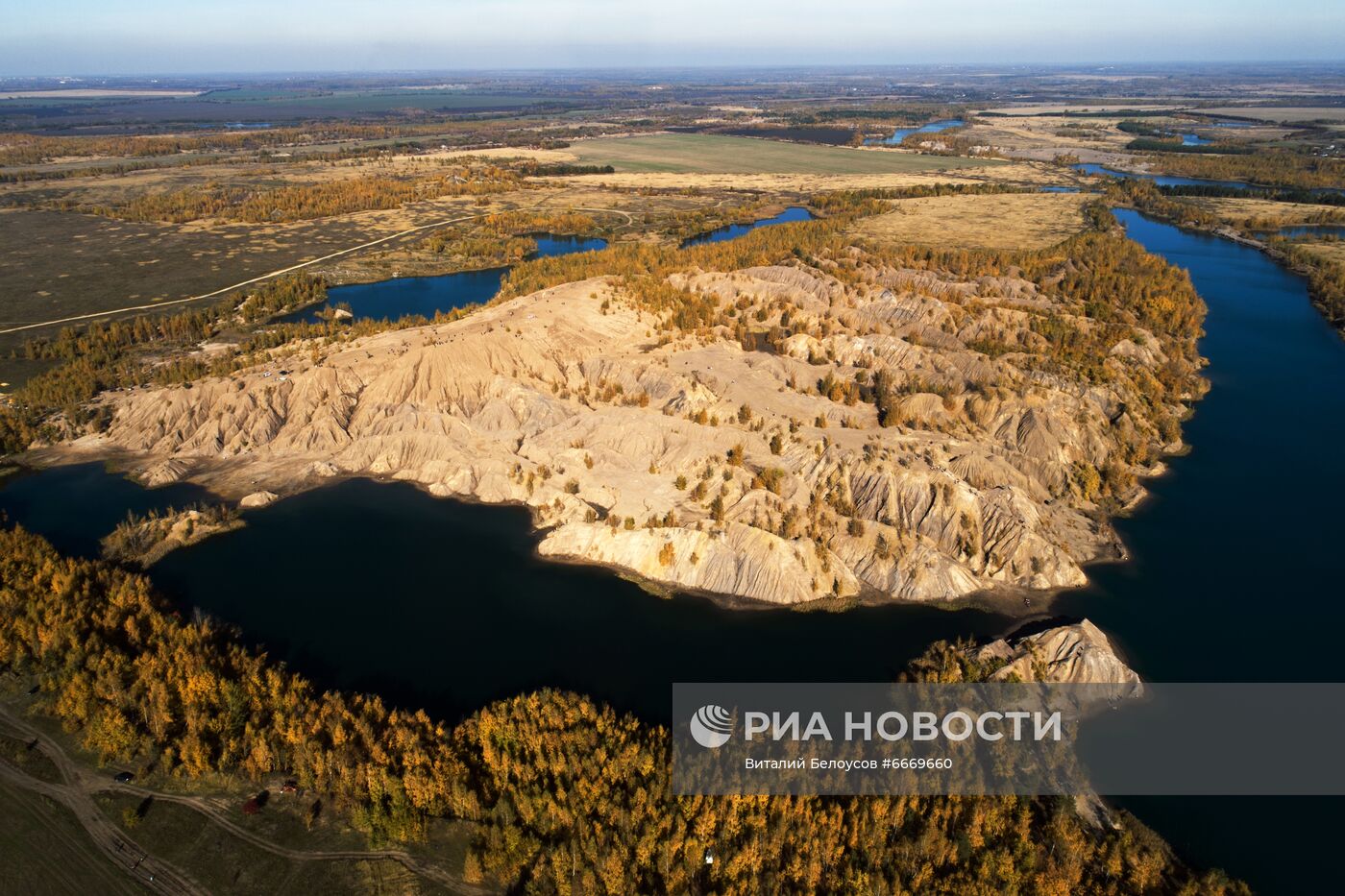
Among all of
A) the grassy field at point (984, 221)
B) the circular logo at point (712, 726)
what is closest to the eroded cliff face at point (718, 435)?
the circular logo at point (712, 726)

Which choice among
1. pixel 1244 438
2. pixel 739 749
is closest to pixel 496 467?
pixel 739 749

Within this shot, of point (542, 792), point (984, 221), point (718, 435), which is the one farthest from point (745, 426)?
point (984, 221)

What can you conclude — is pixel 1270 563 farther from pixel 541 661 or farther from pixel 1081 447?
pixel 541 661

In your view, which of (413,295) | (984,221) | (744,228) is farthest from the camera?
(744,228)

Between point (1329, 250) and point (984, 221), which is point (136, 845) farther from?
point (1329, 250)

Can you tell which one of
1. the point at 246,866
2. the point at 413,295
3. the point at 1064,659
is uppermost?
the point at 413,295

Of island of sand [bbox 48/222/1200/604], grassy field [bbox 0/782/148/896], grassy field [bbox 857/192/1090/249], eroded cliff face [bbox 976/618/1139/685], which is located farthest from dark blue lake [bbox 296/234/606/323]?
eroded cliff face [bbox 976/618/1139/685]

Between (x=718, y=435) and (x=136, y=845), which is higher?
(x=718, y=435)
